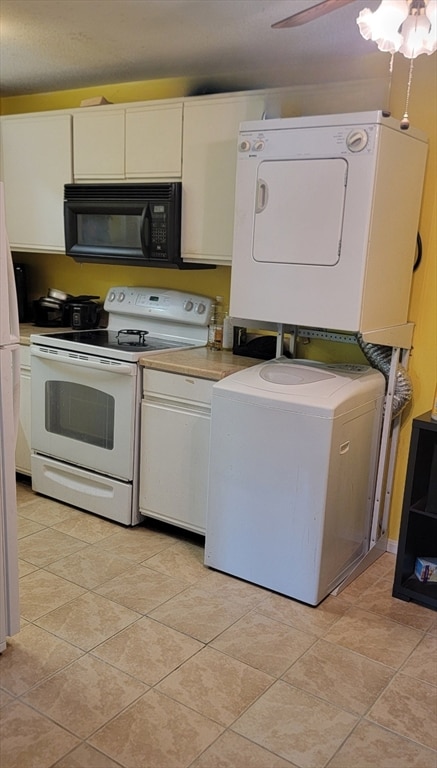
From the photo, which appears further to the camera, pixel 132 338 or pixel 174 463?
pixel 132 338

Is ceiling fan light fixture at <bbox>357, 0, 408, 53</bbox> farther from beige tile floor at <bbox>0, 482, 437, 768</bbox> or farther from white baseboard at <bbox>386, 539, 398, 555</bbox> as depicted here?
white baseboard at <bbox>386, 539, 398, 555</bbox>

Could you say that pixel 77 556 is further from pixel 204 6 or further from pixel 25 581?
pixel 204 6

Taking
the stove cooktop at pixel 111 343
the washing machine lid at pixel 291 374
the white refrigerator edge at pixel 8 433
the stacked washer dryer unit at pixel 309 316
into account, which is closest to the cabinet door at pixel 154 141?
the stacked washer dryer unit at pixel 309 316

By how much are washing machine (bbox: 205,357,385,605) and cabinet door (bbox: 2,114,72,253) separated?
5.63 ft

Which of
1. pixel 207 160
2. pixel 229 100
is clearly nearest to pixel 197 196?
pixel 207 160

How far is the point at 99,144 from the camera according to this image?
132 inches

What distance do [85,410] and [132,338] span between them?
515mm

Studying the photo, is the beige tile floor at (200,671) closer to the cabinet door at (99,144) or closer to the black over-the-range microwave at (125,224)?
the black over-the-range microwave at (125,224)

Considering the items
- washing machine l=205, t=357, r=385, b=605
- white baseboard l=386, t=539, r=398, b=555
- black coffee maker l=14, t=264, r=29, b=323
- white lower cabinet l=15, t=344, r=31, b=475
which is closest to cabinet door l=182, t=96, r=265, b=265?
washing machine l=205, t=357, r=385, b=605

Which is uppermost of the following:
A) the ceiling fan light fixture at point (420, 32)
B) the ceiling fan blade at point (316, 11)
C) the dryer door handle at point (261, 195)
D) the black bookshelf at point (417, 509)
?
the ceiling fan blade at point (316, 11)

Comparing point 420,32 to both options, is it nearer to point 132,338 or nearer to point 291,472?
point 291,472

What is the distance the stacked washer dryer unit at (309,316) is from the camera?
2.35 meters

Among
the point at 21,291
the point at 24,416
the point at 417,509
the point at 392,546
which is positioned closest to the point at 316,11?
the point at 417,509

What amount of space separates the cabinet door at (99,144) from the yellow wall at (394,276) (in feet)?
1.19
